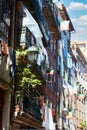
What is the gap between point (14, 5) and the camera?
18.7 m

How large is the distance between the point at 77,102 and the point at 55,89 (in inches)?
657

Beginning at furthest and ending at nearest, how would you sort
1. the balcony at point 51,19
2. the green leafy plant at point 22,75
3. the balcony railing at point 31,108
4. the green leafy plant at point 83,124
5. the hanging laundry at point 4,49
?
the green leafy plant at point 83,124 < the balcony at point 51,19 < the balcony railing at point 31,108 < the green leafy plant at point 22,75 < the hanging laundry at point 4,49

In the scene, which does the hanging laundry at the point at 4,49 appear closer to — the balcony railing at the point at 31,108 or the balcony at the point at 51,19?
the balcony railing at the point at 31,108

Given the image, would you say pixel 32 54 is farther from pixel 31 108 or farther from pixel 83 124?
pixel 83 124

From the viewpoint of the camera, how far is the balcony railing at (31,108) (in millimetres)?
19406

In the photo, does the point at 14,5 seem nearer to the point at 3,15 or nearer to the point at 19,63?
the point at 3,15

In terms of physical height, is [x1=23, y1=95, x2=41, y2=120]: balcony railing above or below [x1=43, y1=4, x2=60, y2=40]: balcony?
below

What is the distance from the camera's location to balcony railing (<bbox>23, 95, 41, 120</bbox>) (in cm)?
1941

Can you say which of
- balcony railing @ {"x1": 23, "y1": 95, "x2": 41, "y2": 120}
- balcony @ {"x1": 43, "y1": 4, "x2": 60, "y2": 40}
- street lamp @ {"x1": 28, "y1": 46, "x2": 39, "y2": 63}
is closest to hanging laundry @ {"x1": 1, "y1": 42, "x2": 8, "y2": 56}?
street lamp @ {"x1": 28, "y1": 46, "x2": 39, "y2": 63}

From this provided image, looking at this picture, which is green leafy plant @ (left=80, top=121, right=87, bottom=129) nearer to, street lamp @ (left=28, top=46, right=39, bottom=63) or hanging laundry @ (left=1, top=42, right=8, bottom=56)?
street lamp @ (left=28, top=46, right=39, bottom=63)

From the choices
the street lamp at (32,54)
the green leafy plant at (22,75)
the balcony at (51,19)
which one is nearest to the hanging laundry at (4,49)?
the green leafy plant at (22,75)

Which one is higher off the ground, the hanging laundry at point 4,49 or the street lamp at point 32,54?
the street lamp at point 32,54

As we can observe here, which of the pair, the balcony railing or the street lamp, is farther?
the balcony railing

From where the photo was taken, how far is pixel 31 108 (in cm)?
2084
